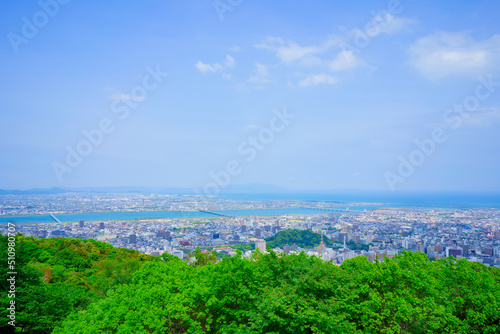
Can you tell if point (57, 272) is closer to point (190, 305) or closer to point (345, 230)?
point (190, 305)

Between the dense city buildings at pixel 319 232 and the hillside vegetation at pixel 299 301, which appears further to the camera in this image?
the dense city buildings at pixel 319 232

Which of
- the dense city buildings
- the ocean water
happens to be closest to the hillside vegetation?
the dense city buildings

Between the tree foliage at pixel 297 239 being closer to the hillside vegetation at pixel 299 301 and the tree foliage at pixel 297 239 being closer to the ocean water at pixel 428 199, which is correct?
the hillside vegetation at pixel 299 301

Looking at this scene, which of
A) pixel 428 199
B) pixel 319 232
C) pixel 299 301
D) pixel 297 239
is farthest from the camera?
pixel 428 199

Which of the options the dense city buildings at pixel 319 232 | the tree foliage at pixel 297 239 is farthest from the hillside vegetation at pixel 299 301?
the tree foliage at pixel 297 239

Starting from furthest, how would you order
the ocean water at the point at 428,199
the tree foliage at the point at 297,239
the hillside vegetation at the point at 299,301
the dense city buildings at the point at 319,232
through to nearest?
the ocean water at the point at 428,199 → the tree foliage at the point at 297,239 → the dense city buildings at the point at 319,232 → the hillside vegetation at the point at 299,301

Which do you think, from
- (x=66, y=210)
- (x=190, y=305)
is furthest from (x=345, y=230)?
(x=66, y=210)

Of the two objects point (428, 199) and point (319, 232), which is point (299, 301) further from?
point (428, 199)

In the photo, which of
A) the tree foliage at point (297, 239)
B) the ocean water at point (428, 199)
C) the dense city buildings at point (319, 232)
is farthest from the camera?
the ocean water at point (428, 199)

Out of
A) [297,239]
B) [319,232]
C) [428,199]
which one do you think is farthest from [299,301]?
[428,199]
